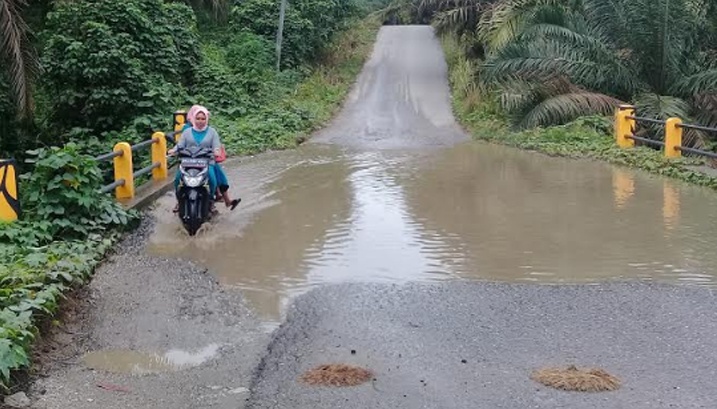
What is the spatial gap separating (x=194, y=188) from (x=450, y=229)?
9.88 feet

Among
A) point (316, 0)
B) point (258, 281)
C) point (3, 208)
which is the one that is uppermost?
point (316, 0)

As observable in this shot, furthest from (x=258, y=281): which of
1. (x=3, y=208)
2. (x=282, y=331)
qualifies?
(x=3, y=208)

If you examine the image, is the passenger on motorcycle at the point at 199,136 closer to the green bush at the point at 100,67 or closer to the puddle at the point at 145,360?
the puddle at the point at 145,360

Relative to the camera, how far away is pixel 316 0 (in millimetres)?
31875

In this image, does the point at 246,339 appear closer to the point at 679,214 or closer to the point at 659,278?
the point at 659,278

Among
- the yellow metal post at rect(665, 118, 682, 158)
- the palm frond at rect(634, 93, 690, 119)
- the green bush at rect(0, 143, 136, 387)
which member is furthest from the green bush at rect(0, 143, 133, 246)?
the palm frond at rect(634, 93, 690, 119)

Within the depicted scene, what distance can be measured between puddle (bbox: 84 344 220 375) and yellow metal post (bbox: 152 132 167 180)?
709 cm

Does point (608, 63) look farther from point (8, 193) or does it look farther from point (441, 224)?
point (8, 193)

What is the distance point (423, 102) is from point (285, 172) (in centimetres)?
1312

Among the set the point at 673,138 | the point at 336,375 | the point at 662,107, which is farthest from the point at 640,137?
the point at 336,375

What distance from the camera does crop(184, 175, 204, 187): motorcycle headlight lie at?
30.2 ft

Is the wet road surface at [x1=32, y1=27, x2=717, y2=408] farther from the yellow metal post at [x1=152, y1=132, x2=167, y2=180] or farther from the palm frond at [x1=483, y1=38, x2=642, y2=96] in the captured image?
the palm frond at [x1=483, y1=38, x2=642, y2=96]

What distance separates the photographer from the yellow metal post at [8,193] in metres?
7.80

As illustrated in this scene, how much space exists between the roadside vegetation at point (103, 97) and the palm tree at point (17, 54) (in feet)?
0.07
